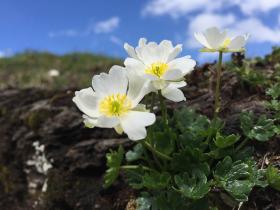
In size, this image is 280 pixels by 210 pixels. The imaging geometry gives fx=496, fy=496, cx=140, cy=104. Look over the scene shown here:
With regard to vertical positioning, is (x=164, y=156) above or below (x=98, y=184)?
above

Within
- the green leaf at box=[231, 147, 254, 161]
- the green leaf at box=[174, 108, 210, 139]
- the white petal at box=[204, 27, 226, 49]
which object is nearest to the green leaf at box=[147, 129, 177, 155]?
the green leaf at box=[174, 108, 210, 139]

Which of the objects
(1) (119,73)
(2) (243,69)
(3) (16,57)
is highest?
(1) (119,73)

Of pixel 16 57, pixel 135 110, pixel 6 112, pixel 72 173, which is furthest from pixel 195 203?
pixel 16 57

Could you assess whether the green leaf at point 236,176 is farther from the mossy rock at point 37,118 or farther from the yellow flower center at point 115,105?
the mossy rock at point 37,118

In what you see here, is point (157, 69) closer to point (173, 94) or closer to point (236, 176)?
point (173, 94)

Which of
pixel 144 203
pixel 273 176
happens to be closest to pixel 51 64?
pixel 144 203

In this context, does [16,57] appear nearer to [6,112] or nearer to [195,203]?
[6,112]

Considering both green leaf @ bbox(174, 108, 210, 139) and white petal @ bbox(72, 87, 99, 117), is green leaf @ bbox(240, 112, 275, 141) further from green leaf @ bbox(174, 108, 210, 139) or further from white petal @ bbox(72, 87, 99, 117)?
white petal @ bbox(72, 87, 99, 117)
